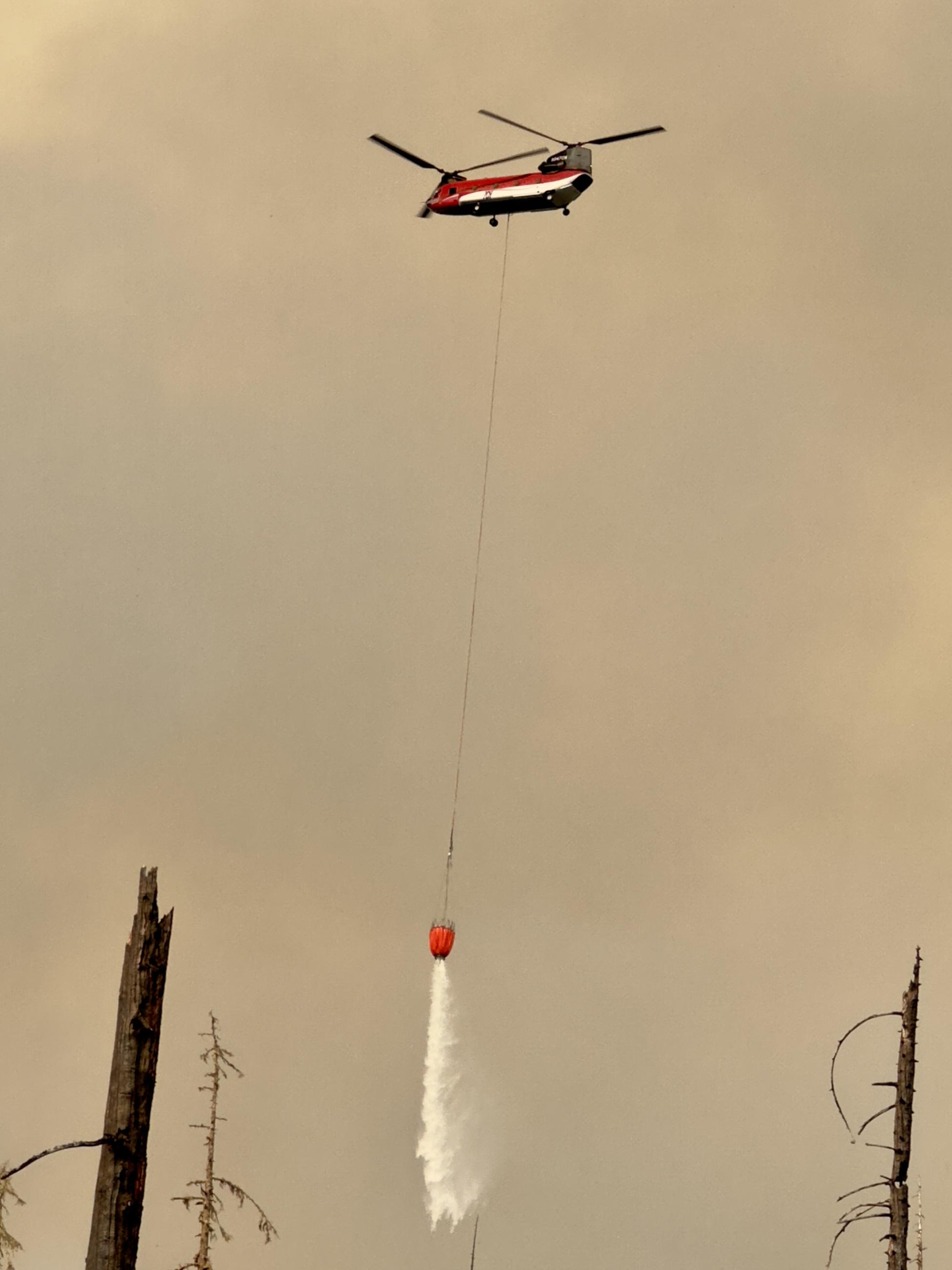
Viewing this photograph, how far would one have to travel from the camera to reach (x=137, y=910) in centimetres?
1728

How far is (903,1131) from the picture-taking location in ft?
103

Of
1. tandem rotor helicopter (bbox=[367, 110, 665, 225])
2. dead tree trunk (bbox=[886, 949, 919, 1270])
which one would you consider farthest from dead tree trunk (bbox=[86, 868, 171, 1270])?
tandem rotor helicopter (bbox=[367, 110, 665, 225])

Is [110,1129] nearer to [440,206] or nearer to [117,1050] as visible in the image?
[117,1050]

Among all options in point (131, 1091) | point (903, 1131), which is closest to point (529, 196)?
point (903, 1131)

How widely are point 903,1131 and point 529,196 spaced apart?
4020cm

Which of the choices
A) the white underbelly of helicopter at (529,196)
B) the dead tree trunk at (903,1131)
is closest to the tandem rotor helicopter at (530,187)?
the white underbelly of helicopter at (529,196)

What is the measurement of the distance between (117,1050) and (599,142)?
168 ft

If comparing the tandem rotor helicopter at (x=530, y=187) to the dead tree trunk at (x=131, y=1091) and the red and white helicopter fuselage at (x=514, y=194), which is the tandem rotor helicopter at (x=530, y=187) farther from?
the dead tree trunk at (x=131, y=1091)

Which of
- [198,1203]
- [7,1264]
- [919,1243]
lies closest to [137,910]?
[7,1264]

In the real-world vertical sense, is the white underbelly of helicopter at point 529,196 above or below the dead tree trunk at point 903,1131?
above

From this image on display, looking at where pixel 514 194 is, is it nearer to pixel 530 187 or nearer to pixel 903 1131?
pixel 530 187

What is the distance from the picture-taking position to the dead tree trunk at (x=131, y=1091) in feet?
56.9

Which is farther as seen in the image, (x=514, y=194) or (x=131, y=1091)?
(x=514, y=194)

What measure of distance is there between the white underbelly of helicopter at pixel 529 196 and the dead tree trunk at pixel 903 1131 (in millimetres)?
38421
